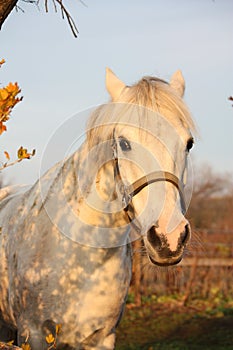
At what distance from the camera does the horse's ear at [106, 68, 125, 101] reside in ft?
11.0

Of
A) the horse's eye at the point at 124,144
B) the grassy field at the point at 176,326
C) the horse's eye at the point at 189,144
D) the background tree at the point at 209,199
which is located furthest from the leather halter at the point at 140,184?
the background tree at the point at 209,199

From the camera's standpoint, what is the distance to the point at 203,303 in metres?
10.5

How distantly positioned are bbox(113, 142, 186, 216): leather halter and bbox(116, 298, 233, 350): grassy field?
4329mm

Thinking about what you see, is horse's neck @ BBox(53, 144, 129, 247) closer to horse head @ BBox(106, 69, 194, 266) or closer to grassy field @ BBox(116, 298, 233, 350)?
horse head @ BBox(106, 69, 194, 266)

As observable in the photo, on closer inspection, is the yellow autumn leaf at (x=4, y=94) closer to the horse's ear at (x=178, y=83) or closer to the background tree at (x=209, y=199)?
the horse's ear at (x=178, y=83)

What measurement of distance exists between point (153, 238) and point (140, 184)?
1.00 feet

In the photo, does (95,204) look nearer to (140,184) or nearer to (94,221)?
(94,221)

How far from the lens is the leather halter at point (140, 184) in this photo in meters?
2.84

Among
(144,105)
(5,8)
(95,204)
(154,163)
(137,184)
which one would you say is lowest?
(95,204)

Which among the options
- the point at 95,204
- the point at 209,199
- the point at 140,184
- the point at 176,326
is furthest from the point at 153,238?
the point at 209,199

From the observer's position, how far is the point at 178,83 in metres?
3.57

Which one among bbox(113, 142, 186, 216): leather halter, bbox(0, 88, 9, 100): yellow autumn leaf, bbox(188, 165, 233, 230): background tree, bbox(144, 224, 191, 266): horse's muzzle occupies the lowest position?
bbox(188, 165, 233, 230): background tree

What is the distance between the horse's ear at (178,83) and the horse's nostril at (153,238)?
3.21 ft

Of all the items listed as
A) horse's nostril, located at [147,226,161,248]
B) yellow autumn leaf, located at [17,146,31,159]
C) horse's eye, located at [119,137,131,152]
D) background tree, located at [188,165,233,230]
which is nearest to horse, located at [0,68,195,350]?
horse's eye, located at [119,137,131,152]
